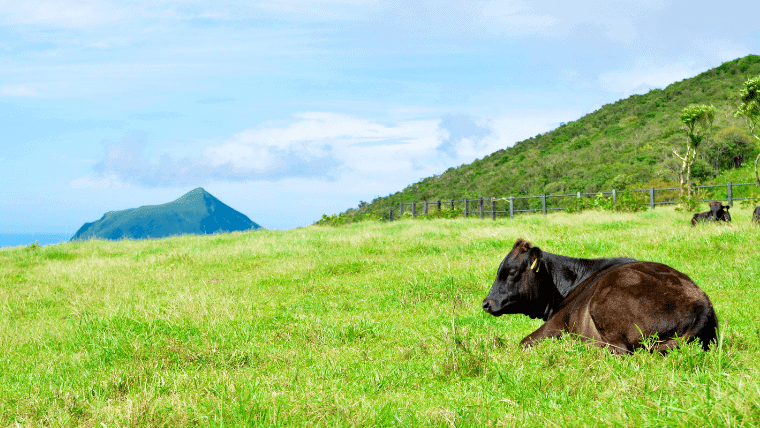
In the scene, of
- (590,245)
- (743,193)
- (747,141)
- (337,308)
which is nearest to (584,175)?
(747,141)

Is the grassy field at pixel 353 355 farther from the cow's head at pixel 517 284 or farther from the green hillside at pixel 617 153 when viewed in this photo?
the green hillside at pixel 617 153

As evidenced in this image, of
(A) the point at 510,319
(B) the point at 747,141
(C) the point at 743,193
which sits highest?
(B) the point at 747,141

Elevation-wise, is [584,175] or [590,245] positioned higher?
[584,175]

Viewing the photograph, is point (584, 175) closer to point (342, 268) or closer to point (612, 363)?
point (342, 268)

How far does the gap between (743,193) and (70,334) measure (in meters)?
32.8

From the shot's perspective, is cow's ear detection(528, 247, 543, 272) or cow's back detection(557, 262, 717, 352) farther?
cow's ear detection(528, 247, 543, 272)

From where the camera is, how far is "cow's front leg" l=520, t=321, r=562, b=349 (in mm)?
5043

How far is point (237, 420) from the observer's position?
3318 mm

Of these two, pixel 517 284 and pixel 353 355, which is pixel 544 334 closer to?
pixel 517 284

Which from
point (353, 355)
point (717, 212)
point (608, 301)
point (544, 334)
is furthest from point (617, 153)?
point (353, 355)

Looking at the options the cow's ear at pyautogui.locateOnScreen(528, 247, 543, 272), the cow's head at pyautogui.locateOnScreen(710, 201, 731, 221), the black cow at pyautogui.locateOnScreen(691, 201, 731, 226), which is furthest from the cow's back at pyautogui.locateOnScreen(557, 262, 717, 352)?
the cow's head at pyautogui.locateOnScreen(710, 201, 731, 221)

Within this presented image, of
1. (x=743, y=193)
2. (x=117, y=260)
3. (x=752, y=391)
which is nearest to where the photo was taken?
(x=752, y=391)

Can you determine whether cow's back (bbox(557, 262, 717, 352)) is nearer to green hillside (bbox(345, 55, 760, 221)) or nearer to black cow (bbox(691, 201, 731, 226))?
black cow (bbox(691, 201, 731, 226))

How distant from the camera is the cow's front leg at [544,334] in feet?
16.5
